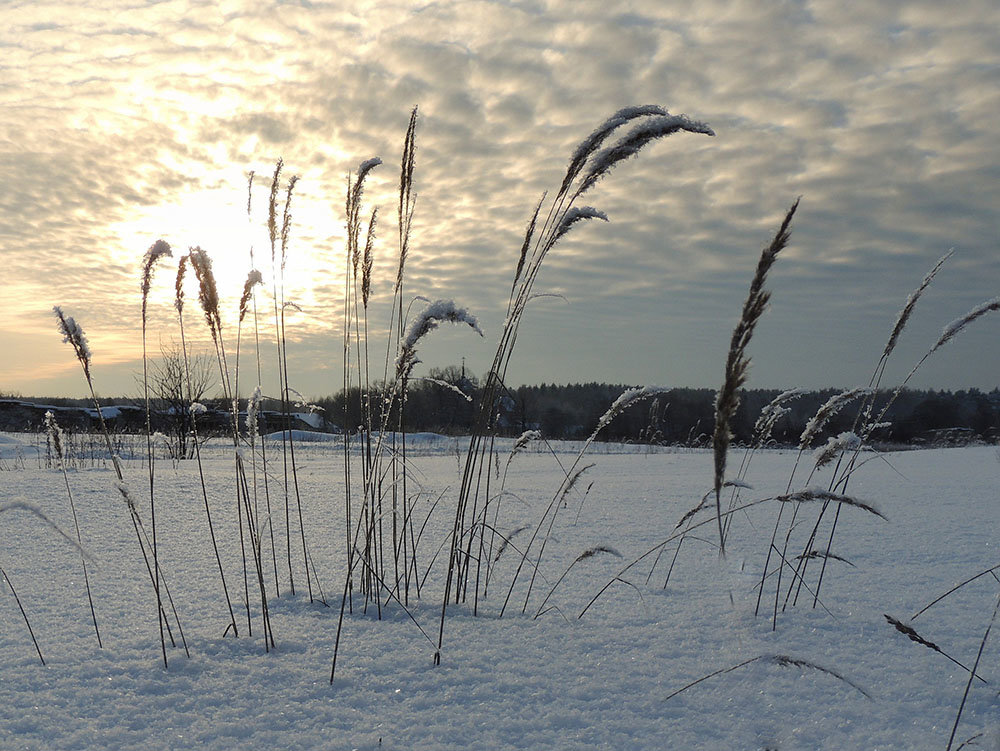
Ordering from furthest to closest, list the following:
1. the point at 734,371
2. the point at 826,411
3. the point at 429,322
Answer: the point at 826,411 < the point at 429,322 < the point at 734,371

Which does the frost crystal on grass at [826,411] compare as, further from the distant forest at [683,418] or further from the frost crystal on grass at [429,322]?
the distant forest at [683,418]

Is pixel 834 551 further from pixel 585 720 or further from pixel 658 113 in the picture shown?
pixel 658 113

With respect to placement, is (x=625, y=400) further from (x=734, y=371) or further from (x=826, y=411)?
(x=734, y=371)

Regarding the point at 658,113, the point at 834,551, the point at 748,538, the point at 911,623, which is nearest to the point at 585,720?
the point at 911,623

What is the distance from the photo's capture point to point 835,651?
67.7 inches

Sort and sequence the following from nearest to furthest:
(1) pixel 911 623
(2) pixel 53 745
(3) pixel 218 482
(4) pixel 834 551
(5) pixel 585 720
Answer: (2) pixel 53 745
(5) pixel 585 720
(1) pixel 911 623
(4) pixel 834 551
(3) pixel 218 482

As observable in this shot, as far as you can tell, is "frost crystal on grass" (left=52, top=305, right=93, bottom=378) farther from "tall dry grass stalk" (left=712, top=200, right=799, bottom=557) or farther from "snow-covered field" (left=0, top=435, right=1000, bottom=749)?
"tall dry grass stalk" (left=712, top=200, right=799, bottom=557)

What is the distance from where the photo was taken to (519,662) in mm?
1619

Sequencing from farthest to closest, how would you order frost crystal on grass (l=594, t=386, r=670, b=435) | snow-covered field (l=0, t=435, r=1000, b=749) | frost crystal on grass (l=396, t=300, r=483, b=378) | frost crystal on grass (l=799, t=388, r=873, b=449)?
1. frost crystal on grass (l=799, t=388, r=873, b=449)
2. frost crystal on grass (l=594, t=386, r=670, b=435)
3. frost crystal on grass (l=396, t=300, r=483, b=378)
4. snow-covered field (l=0, t=435, r=1000, b=749)

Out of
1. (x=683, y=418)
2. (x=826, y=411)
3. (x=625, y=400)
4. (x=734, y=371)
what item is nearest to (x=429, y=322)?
(x=625, y=400)

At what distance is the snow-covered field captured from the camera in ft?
4.26

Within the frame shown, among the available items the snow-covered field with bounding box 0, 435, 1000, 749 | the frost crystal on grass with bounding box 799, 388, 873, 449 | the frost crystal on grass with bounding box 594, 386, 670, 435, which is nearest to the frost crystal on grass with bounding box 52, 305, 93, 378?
the snow-covered field with bounding box 0, 435, 1000, 749

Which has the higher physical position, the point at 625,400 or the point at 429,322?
the point at 429,322

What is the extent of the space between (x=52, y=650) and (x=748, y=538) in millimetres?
2983
